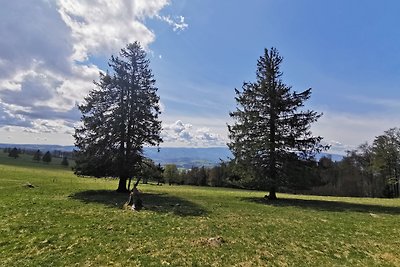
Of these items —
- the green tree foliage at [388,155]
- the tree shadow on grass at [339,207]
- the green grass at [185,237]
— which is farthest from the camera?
the green tree foliage at [388,155]

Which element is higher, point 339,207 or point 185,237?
point 339,207

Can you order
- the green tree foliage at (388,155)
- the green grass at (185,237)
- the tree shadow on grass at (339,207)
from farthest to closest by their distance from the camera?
the green tree foliage at (388,155), the tree shadow on grass at (339,207), the green grass at (185,237)

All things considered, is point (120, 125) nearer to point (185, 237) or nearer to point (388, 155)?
point (185, 237)

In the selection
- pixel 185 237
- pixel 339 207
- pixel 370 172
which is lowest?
pixel 185 237

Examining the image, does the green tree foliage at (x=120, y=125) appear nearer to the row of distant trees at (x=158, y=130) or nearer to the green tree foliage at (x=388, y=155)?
the row of distant trees at (x=158, y=130)

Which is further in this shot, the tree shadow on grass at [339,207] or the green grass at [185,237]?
the tree shadow on grass at [339,207]

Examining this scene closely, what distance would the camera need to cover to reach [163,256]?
11.3 meters

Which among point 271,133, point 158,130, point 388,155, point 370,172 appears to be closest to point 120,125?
point 158,130

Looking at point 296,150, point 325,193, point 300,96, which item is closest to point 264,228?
point 296,150

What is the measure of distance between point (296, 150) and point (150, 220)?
18.1m

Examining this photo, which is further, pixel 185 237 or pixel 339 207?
pixel 339 207

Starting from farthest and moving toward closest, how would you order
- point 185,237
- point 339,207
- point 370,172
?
1. point 370,172
2. point 339,207
3. point 185,237

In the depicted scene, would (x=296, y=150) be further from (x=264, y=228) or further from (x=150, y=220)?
(x=150, y=220)

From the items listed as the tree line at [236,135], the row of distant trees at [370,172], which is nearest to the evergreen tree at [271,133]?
the tree line at [236,135]
